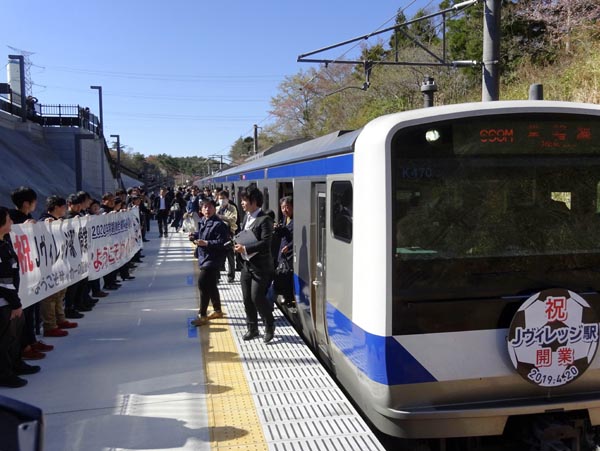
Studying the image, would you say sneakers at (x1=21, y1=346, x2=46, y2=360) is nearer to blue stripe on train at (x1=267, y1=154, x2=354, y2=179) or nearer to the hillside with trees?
blue stripe on train at (x1=267, y1=154, x2=354, y2=179)

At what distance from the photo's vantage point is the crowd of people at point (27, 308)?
4.70 meters

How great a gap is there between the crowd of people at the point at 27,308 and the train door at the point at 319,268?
268cm

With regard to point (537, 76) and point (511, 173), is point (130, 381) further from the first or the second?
point (537, 76)

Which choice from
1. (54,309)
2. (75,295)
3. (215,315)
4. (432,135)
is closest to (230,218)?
(215,315)

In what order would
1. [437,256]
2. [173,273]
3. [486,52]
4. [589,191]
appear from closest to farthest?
[437,256]
[589,191]
[486,52]
[173,273]

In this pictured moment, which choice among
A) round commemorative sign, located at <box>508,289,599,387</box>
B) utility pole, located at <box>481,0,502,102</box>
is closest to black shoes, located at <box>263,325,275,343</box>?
round commemorative sign, located at <box>508,289,599,387</box>

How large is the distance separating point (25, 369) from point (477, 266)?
4410mm

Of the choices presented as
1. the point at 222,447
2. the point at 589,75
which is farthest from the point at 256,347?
the point at 589,75

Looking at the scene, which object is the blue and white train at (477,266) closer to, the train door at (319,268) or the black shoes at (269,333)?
the train door at (319,268)

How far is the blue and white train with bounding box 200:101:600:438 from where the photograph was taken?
10.7ft

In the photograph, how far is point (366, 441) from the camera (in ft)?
12.0

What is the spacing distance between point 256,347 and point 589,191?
373cm

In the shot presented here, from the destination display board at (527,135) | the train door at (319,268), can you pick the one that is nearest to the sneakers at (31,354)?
the train door at (319,268)

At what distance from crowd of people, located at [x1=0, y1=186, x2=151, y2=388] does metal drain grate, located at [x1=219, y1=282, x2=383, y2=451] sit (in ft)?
7.05
